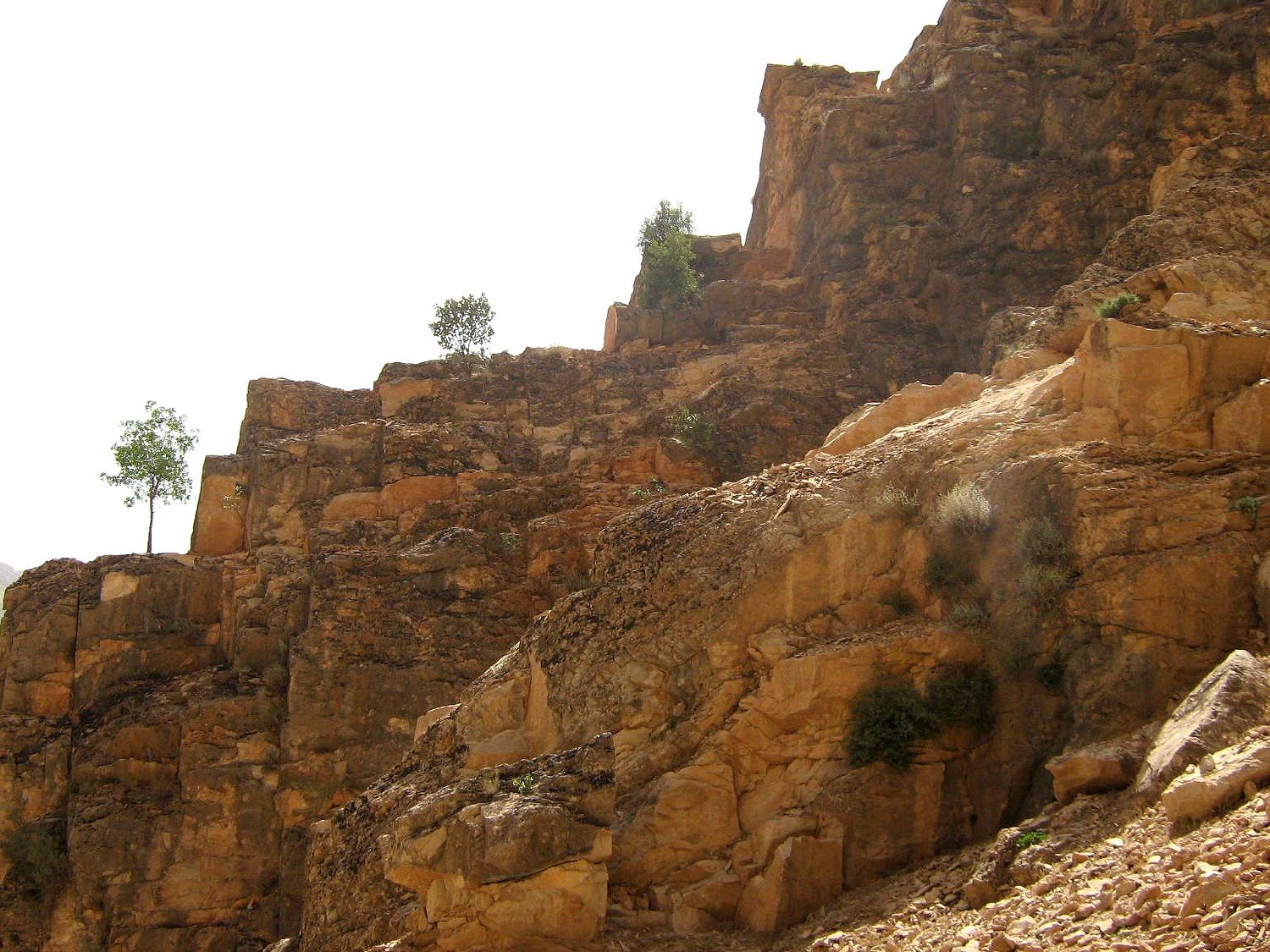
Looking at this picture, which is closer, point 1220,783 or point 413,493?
point 1220,783

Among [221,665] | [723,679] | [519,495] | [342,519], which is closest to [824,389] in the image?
[519,495]

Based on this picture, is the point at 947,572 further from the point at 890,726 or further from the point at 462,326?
the point at 462,326

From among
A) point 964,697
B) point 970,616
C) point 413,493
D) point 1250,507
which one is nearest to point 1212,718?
point 1250,507

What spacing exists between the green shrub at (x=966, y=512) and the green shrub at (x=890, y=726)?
1.95 m

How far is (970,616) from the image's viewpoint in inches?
587

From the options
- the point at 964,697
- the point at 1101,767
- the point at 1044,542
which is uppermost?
the point at 1044,542

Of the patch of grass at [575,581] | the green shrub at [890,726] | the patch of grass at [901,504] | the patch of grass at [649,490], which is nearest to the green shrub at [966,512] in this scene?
the patch of grass at [901,504]

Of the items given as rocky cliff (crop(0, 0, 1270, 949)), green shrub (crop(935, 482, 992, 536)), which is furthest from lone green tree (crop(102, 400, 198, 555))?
green shrub (crop(935, 482, 992, 536))

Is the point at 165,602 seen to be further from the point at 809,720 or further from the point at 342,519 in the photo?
the point at 809,720

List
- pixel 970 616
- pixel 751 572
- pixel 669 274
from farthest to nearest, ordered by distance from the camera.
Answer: pixel 669 274 < pixel 751 572 < pixel 970 616

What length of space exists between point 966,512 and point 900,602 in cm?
128

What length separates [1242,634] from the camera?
12938mm

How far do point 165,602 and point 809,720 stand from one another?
18.5 m

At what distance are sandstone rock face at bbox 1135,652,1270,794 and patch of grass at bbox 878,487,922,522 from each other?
17.1 feet
